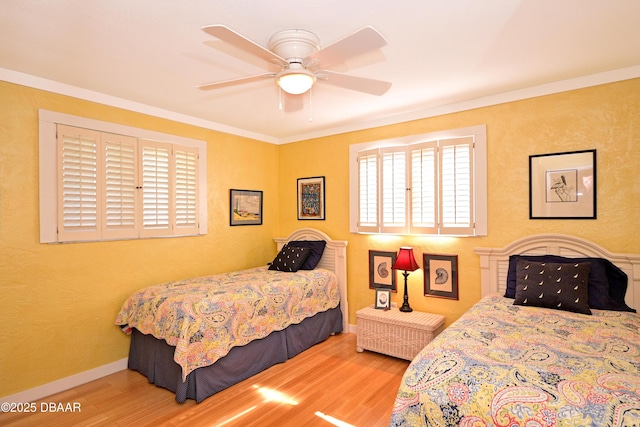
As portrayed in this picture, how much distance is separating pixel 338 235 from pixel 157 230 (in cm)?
208

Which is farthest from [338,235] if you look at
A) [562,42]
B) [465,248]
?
[562,42]

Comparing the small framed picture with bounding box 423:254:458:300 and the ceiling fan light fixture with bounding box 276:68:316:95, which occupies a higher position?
the ceiling fan light fixture with bounding box 276:68:316:95

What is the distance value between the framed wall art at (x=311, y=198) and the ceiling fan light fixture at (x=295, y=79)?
97.2 inches

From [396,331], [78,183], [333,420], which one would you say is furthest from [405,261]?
[78,183]

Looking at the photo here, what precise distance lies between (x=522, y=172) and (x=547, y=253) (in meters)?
0.75

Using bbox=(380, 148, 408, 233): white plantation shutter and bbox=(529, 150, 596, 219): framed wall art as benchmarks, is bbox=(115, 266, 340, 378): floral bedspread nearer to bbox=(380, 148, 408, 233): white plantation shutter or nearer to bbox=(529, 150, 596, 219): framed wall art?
bbox=(380, 148, 408, 233): white plantation shutter

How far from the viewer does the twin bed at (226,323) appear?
2.66m

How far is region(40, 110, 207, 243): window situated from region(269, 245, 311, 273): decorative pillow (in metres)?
0.96

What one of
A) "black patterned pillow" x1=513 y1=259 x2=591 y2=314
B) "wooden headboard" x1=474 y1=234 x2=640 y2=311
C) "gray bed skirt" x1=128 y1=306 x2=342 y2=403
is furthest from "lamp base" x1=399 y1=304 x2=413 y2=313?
"black patterned pillow" x1=513 y1=259 x2=591 y2=314

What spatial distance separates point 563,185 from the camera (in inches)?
Result: 115

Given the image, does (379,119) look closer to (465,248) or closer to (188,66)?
(465,248)

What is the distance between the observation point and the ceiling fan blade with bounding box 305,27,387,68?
1559 millimetres

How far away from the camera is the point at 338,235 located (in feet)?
14.3

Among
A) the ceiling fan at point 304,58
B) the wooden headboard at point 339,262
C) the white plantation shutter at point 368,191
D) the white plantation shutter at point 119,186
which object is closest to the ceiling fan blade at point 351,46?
the ceiling fan at point 304,58
